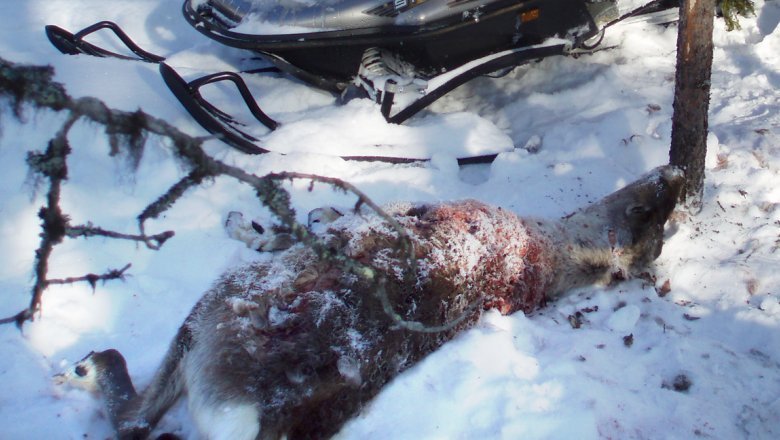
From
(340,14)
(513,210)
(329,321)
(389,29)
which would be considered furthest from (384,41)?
(329,321)

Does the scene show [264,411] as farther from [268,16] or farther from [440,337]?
[268,16]

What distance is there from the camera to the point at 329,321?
9.82ft

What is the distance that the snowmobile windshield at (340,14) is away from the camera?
4996 millimetres

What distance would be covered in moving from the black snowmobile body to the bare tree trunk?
1606 mm

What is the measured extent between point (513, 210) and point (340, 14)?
2.18 meters

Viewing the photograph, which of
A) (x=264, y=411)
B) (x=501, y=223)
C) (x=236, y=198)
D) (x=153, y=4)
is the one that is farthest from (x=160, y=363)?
(x=153, y=4)

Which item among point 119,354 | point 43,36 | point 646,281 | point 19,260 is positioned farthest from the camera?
point 43,36

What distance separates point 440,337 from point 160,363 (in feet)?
4.94

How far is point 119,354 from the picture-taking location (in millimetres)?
3225

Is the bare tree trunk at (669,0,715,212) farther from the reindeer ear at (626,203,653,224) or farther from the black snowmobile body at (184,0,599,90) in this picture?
the black snowmobile body at (184,0,599,90)

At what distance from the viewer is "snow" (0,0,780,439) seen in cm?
300

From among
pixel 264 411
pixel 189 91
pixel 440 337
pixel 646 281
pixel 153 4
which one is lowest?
pixel 646 281

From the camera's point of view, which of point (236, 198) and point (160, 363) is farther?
point (236, 198)

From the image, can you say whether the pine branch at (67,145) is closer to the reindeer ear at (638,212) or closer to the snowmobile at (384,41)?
the snowmobile at (384,41)
